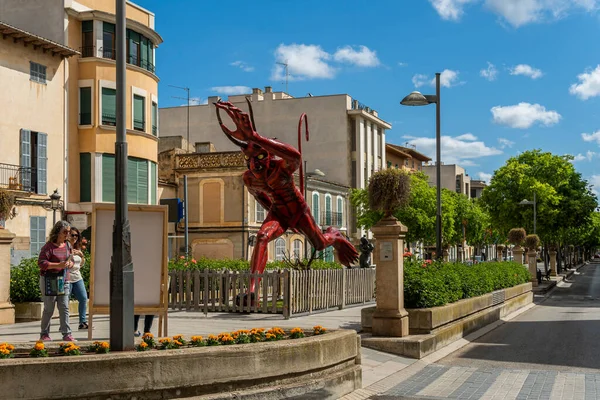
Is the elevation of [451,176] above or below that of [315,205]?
above

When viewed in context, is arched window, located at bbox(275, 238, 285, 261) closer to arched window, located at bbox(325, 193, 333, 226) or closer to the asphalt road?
arched window, located at bbox(325, 193, 333, 226)

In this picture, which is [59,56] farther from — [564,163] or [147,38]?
[564,163]

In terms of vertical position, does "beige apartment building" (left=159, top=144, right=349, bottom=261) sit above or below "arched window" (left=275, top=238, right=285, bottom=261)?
above

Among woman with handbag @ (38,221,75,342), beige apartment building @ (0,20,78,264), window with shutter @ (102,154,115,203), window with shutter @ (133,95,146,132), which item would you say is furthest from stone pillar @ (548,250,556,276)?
woman with handbag @ (38,221,75,342)

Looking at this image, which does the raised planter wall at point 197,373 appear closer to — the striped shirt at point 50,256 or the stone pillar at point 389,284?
the stone pillar at point 389,284

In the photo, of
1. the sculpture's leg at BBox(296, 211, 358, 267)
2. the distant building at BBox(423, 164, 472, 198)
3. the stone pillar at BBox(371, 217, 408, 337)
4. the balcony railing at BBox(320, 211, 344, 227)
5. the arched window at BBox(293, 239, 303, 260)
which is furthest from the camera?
the distant building at BBox(423, 164, 472, 198)

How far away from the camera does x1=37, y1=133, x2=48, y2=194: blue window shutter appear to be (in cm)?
2872

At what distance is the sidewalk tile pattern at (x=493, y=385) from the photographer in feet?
31.0

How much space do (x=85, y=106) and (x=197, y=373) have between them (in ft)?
85.5

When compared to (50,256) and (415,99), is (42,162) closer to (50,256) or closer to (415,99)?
(415,99)

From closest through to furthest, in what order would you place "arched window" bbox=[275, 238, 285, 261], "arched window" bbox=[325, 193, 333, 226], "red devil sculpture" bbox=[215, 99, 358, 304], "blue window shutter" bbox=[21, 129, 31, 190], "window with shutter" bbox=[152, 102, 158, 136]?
"red devil sculpture" bbox=[215, 99, 358, 304] → "blue window shutter" bbox=[21, 129, 31, 190] → "window with shutter" bbox=[152, 102, 158, 136] → "arched window" bbox=[275, 238, 285, 261] → "arched window" bbox=[325, 193, 333, 226]

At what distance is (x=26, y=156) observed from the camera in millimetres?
28109

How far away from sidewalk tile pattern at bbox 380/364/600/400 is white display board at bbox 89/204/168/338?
3.37m

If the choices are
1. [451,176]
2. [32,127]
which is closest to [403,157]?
[451,176]
